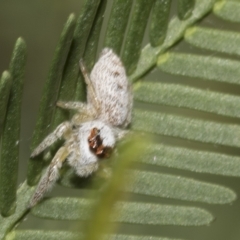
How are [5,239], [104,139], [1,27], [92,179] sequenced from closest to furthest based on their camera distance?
[5,239], [92,179], [104,139], [1,27]

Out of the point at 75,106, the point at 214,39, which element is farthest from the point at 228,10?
the point at 75,106

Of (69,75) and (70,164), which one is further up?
(69,75)

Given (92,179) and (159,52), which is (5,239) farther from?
(159,52)

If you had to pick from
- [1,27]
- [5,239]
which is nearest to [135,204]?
[5,239]

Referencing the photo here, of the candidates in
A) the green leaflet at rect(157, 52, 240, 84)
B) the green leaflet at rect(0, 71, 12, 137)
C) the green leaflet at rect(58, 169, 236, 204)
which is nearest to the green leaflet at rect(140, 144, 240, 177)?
the green leaflet at rect(58, 169, 236, 204)

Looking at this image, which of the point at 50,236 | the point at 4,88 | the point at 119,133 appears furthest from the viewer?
the point at 119,133

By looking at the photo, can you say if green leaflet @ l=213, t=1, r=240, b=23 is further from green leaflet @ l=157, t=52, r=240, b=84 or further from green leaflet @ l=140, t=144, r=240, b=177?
green leaflet @ l=140, t=144, r=240, b=177

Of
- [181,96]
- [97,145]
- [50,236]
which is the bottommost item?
[50,236]

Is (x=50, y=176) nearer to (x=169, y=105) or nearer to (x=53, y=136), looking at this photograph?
(x=53, y=136)
